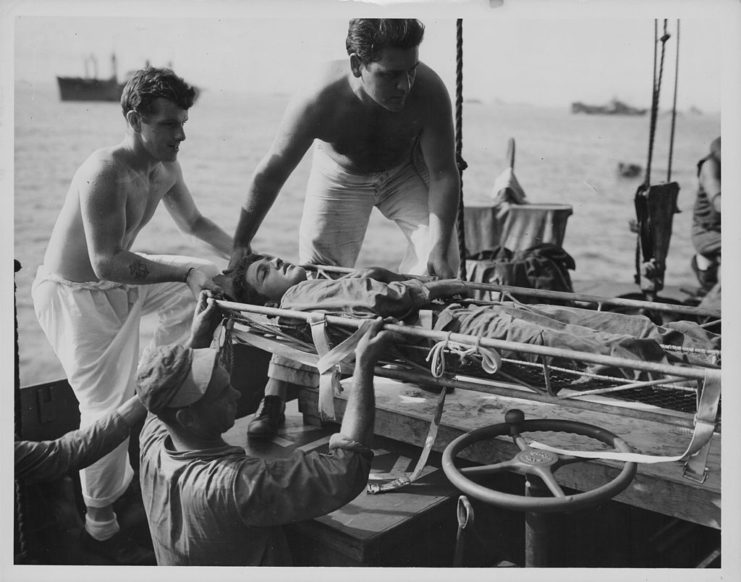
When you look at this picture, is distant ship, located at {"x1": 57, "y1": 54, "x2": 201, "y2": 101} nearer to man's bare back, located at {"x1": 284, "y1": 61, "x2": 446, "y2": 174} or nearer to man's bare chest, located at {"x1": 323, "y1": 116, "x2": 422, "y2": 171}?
man's bare back, located at {"x1": 284, "y1": 61, "x2": 446, "y2": 174}

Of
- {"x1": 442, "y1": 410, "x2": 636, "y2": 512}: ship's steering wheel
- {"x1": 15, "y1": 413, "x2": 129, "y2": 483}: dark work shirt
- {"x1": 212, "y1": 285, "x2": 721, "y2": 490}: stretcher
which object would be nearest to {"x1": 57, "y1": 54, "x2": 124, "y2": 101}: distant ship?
{"x1": 212, "y1": 285, "x2": 721, "y2": 490}: stretcher

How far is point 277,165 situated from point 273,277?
2.33 ft

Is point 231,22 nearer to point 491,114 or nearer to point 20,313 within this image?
point 20,313

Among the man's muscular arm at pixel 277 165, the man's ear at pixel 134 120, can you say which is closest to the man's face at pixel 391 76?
the man's muscular arm at pixel 277 165

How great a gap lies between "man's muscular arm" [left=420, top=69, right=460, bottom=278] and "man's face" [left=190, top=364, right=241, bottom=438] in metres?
1.63

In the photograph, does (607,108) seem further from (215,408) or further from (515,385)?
(215,408)

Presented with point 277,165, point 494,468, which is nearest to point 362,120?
point 277,165

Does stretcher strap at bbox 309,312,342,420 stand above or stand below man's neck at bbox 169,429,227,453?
above

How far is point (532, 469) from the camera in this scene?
2578mm

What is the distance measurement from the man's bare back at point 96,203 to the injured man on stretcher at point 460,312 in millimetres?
527

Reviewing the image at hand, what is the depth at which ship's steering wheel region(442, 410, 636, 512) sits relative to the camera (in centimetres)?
239

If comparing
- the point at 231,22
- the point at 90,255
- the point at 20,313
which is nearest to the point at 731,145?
the point at 231,22

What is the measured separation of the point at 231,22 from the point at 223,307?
1227 mm

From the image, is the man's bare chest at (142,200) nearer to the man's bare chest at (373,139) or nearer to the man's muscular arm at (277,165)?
the man's muscular arm at (277,165)
